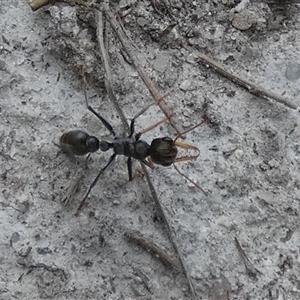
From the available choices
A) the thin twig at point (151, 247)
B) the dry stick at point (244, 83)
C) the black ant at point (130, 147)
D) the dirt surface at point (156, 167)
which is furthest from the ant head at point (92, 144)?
the dry stick at point (244, 83)

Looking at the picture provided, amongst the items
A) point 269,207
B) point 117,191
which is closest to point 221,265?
point 269,207

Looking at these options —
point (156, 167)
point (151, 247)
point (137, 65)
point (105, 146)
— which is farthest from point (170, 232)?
point (137, 65)

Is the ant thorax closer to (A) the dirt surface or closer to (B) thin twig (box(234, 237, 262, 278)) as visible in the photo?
(A) the dirt surface

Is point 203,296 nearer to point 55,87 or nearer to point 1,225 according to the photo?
point 1,225

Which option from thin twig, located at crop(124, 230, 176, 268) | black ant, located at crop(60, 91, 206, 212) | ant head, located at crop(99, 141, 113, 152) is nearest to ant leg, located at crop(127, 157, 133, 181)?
black ant, located at crop(60, 91, 206, 212)

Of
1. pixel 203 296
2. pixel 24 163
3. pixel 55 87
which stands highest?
pixel 55 87
